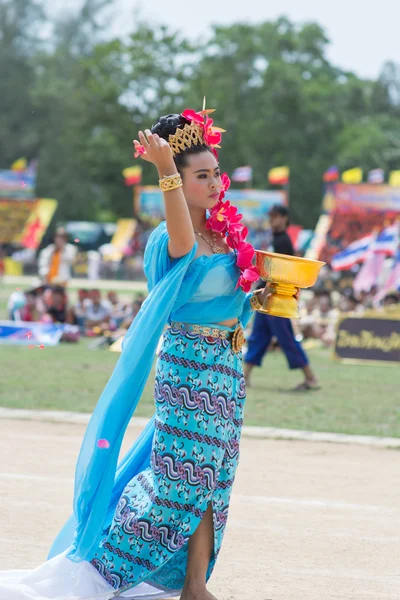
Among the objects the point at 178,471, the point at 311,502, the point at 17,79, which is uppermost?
the point at 17,79

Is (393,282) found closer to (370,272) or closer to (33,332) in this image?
(370,272)

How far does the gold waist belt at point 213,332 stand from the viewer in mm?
3990

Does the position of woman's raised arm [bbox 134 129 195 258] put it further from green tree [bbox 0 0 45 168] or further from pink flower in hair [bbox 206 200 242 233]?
green tree [bbox 0 0 45 168]

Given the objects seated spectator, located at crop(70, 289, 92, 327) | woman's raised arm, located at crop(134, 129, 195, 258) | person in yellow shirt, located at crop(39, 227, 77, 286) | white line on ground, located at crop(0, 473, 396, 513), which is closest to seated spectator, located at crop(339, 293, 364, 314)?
seated spectator, located at crop(70, 289, 92, 327)

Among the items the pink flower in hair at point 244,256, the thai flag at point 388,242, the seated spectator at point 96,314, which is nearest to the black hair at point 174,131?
the pink flower in hair at point 244,256

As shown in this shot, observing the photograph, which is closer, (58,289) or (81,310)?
(58,289)

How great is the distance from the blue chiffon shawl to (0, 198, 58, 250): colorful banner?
43192 millimetres

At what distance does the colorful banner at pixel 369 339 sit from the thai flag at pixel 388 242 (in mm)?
4255

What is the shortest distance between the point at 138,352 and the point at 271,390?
7593 millimetres

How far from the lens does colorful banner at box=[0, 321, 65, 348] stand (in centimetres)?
1599

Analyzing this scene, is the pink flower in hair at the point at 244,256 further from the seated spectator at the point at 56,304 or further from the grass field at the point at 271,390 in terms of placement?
the seated spectator at the point at 56,304

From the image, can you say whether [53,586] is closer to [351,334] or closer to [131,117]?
[351,334]

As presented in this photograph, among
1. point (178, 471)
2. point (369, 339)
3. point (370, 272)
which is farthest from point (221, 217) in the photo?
point (370, 272)

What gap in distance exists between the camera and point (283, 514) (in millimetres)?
5695
